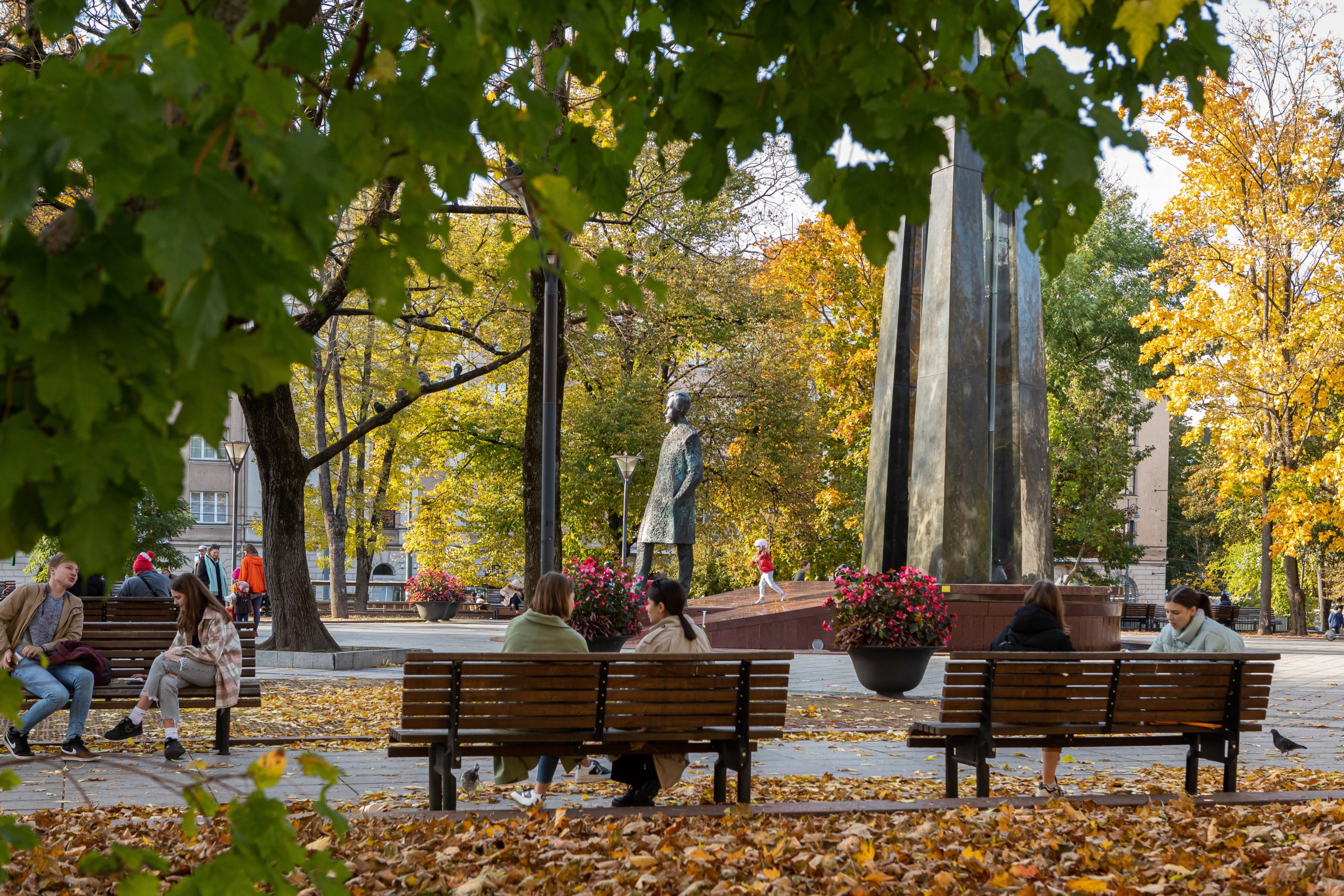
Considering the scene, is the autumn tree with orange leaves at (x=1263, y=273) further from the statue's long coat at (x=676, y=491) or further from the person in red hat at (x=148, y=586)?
the person in red hat at (x=148, y=586)

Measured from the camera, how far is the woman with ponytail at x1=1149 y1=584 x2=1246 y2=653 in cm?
834

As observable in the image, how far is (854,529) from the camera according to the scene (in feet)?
118

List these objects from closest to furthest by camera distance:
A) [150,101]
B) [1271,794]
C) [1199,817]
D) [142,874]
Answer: [150,101] < [142,874] < [1199,817] < [1271,794]

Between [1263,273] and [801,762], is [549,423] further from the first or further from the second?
[1263,273]

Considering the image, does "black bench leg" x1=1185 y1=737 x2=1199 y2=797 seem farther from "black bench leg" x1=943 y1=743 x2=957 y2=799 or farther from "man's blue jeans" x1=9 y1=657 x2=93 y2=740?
"man's blue jeans" x1=9 y1=657 x2=93 y2=740

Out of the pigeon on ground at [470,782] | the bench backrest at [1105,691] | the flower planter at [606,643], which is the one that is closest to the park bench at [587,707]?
the pigeon on ground at [470,782]

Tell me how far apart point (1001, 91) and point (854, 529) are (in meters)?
33.3

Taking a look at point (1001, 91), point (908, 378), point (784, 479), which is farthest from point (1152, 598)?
point (1001, 91)

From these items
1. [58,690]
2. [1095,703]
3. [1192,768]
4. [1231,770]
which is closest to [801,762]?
[1095,703]

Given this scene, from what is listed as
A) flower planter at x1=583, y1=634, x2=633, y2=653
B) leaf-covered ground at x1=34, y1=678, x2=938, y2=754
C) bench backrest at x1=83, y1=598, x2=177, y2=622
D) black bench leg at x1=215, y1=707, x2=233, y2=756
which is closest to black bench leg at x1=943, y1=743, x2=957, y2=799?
leaf-covered ground at x1=34, y1=678, x2=938, y2=754

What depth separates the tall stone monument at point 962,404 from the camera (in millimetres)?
18609

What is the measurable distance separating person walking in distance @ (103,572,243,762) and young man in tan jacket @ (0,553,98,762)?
1.19 ft

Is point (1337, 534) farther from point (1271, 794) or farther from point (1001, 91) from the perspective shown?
point (1001, 91)

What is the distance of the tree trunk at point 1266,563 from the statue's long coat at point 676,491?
18.3 m
